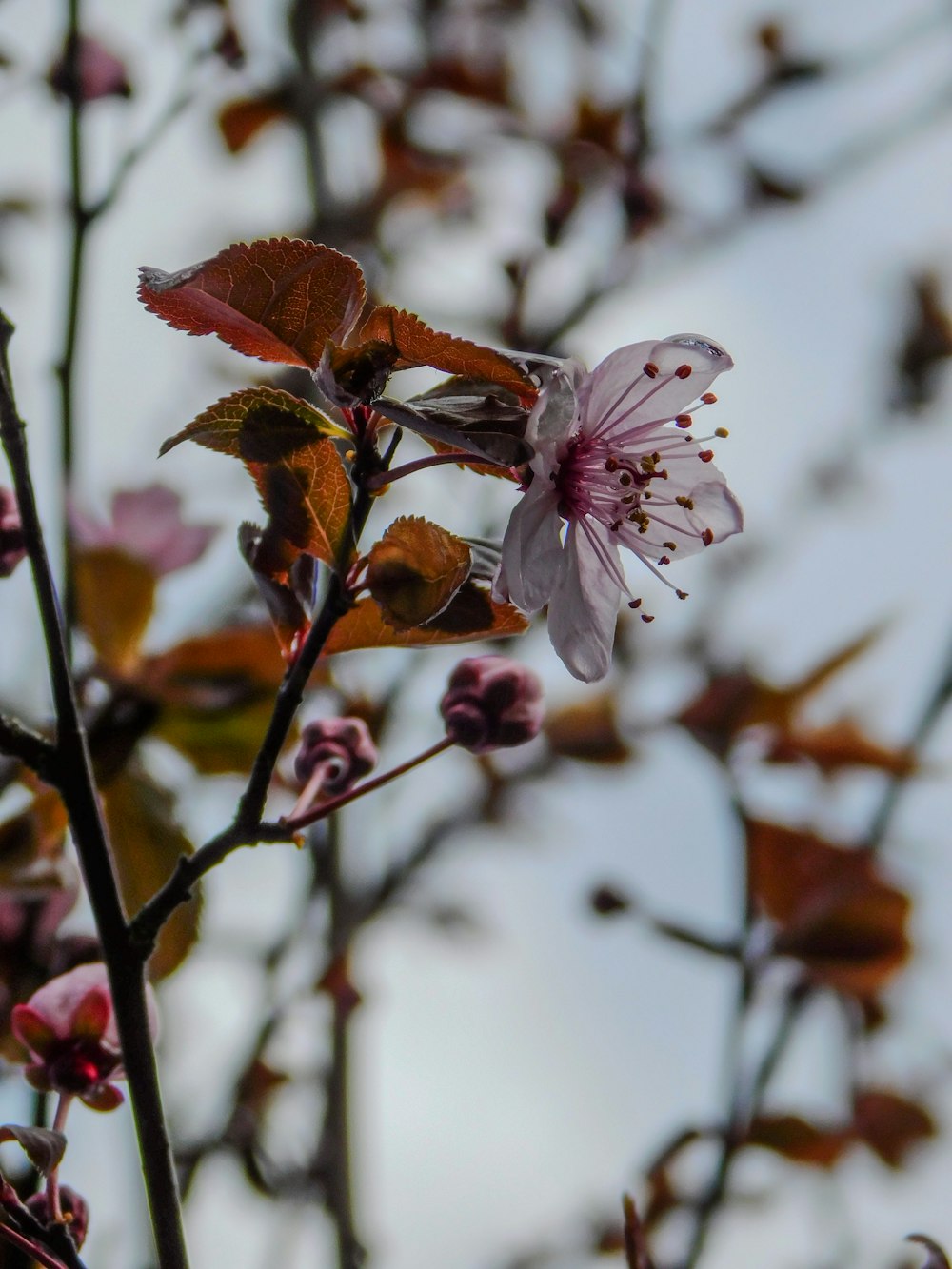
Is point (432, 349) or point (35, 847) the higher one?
point (432, 349)

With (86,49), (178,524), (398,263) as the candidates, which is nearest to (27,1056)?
(178,524)

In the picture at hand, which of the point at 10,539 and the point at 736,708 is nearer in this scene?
the point at 10,539

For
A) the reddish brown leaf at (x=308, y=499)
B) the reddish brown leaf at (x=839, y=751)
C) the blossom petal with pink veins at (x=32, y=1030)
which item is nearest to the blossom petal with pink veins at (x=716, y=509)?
the reddish brown leaf at (x=308, y=499)

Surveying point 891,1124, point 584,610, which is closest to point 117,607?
point 584,610

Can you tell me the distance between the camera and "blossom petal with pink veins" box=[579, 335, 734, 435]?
89 cm

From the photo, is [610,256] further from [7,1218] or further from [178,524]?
[7,1218]

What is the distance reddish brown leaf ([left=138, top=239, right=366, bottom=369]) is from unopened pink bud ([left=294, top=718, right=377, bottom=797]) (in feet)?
0.84

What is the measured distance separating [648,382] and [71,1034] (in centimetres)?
61

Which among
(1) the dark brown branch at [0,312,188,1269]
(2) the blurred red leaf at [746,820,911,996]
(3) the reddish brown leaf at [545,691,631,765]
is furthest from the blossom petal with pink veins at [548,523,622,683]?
(3) the reddish brown leaf at [545,691,631,765]

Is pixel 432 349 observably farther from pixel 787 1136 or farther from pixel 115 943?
pixel 787 1136

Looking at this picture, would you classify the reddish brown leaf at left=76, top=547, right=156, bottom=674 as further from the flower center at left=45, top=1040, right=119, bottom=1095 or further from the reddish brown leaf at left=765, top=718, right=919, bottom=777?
the reddish brown leaf at left=765, top=718, right=919, bottom=777

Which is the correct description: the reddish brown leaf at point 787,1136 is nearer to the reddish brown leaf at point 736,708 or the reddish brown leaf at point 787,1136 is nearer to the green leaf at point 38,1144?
the reddish brown leaf at point 736,708

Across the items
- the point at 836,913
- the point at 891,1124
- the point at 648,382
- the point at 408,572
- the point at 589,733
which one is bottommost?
the point at 891,1124

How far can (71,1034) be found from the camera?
0.91 m
